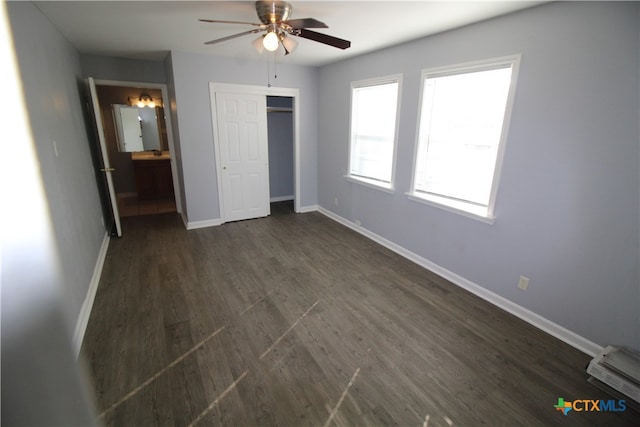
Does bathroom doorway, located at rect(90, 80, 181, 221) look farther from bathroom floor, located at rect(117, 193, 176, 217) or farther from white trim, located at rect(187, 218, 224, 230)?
white trim, located at rect(187, 218, 224, 230)

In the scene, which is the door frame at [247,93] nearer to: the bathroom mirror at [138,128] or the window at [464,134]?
the window at [464,134]

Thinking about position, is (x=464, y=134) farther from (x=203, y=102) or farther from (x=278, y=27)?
(x=203, y=102)

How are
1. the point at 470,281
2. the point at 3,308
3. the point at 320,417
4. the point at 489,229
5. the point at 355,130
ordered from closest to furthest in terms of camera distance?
the point at 3,308, the point at 320,417, the point at 489,229, the point at 470,281, the point at 355,130

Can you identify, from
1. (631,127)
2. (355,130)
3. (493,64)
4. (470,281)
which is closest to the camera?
(631,127)

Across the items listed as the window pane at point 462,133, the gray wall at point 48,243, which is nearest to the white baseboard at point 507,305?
the window pane at point 462,133

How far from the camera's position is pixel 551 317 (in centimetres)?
234

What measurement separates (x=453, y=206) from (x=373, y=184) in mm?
1293

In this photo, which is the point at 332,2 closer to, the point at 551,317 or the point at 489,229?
the point at 489,229

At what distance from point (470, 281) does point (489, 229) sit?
59cm

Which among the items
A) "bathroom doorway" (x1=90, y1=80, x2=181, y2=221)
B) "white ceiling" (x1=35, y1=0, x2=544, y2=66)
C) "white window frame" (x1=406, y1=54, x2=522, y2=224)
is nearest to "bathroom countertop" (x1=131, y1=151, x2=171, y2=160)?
"bathroom doorway" (x1=90, y1=80, x2=181, y2=221)

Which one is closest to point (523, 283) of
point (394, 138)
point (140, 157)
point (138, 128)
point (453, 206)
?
point (453, 206)

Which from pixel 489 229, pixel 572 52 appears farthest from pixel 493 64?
pixel 489 229

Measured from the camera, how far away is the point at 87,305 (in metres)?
2.50

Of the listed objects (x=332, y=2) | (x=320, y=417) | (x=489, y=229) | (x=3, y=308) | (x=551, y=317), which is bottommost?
(x=320, y=417)
